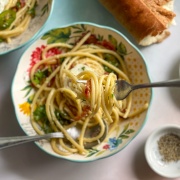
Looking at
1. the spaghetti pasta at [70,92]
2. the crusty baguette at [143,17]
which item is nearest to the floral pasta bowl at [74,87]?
the spaghetti pasta at [70,92]

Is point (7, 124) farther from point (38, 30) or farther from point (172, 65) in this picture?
point (172, 65)

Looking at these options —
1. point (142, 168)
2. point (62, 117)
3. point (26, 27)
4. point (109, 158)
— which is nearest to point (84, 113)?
point (62, 117)

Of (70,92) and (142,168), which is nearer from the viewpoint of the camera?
(70,92)

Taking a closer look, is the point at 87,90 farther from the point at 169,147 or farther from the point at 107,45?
the point at 169,147

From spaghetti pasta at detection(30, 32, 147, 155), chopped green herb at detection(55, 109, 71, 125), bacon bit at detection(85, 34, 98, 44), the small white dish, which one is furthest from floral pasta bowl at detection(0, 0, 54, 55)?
the small white dish

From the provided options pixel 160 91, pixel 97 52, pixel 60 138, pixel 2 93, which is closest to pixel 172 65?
pixel 160 91

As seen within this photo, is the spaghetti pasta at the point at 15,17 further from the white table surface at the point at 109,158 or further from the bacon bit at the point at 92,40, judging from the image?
the bacon bit at the point at 92,40
